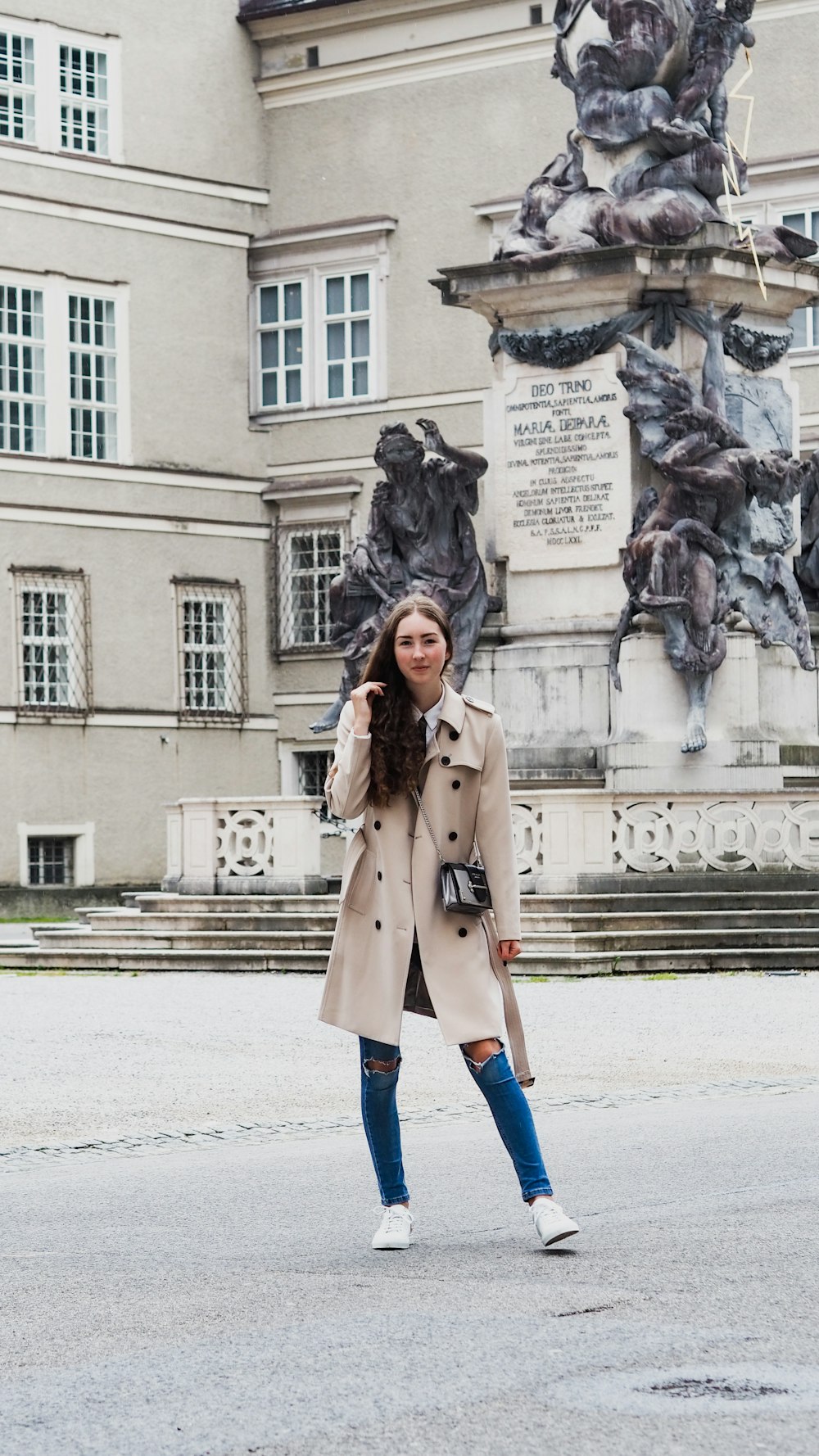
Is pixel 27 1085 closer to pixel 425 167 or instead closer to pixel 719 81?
pixel 719 81

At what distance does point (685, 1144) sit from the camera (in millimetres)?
10195

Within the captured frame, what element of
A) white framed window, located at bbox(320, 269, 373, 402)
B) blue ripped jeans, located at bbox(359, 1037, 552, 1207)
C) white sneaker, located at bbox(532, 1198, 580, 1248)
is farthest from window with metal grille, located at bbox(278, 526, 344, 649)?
white sneaker, located at bbox(532, 1198, 580, 1248)

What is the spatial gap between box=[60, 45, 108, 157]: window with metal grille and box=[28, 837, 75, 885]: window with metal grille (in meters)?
10.7

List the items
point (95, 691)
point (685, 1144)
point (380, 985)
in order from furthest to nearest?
point (95, 691), point (685, 1144), point (380, 985)

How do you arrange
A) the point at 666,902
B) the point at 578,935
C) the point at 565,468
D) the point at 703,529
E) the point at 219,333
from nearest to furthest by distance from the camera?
the point at 578,935
the point at 666,902
the point at 703,529
the point at 565,468
the point at 219,333

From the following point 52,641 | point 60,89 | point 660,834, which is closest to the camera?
point 660,834

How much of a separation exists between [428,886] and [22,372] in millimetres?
33798

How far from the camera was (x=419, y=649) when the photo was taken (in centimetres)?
793

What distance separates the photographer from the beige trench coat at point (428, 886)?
25.6ft

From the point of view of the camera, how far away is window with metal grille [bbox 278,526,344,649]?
141ft

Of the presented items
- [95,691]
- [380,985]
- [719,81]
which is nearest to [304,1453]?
[380,985]

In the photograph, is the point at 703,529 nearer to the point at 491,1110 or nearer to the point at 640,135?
the point at 640,135

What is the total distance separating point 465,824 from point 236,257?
35929 mm

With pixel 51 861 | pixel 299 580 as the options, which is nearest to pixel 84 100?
pixel 299 580
